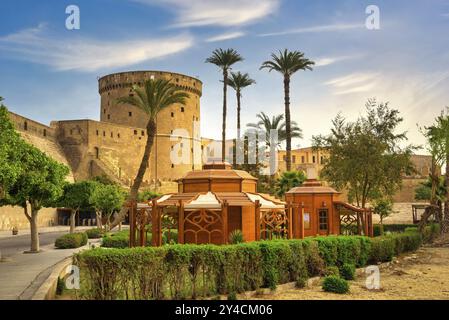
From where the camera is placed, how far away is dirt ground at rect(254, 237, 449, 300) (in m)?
12.8

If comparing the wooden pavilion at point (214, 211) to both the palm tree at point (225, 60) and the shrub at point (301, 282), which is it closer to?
the shrub at point (301, 282)

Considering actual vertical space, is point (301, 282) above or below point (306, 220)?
below

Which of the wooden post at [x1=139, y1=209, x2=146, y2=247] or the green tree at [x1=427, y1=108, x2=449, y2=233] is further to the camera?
the green tree at [x1=427, y1=108, x2=449, y2=233]

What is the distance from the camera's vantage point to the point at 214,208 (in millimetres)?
14562

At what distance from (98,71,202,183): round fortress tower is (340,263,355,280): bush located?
181 feet

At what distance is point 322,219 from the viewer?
72.3ft

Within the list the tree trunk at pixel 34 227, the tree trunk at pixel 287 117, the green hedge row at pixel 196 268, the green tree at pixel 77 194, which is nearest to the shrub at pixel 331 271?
the green hedge row at pixel 196 268

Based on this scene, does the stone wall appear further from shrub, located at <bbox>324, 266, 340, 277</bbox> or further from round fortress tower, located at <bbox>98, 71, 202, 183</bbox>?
shrub, located at <bbox>324, 266, 340, 277</bbox>

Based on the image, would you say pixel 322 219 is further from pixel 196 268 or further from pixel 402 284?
pixel 196 268

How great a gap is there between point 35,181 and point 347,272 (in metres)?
12.1

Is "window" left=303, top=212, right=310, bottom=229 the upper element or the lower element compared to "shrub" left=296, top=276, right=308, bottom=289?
upper

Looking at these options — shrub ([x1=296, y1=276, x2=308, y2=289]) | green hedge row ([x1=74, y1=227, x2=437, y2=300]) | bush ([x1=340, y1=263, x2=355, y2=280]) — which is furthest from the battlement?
shrub ([x1=296, y1=276, x2=308, y2=289])

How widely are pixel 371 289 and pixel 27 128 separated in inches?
1674

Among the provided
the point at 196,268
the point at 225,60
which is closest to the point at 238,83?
the point at 225,60
